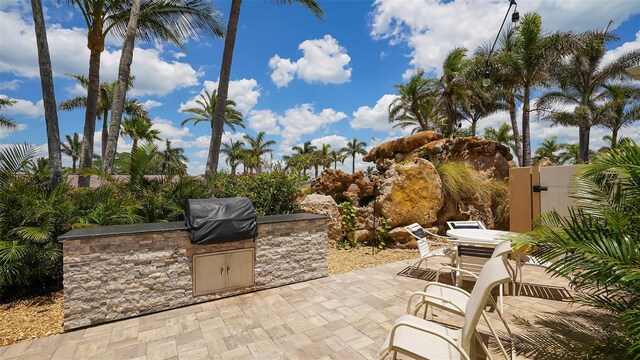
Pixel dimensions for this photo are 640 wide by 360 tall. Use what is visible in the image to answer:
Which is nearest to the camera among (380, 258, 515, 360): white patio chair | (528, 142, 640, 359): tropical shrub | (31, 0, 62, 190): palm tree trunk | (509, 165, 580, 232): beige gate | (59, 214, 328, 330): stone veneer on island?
(380, 258, 515, 360): white patio chair

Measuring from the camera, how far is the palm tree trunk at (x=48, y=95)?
5.75 m

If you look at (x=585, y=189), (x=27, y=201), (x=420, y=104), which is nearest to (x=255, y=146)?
(x=420, y=104)

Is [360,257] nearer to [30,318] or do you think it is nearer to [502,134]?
[30,318]

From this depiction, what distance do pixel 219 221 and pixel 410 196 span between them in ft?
17.8

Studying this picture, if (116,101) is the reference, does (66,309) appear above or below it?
below

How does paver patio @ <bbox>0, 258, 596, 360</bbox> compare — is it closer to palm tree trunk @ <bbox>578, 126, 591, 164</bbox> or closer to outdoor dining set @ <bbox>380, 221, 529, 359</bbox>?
outdoor dining set @ <bbox>380, 221, 529, 359</bbox>

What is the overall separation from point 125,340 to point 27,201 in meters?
3.28

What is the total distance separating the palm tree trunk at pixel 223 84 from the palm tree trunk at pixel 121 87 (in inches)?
98.4

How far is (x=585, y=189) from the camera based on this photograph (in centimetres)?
314

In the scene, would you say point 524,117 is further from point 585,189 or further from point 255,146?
point 255,146

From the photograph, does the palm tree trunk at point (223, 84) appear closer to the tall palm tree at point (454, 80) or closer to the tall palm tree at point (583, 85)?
the tall palm tree at point (454, 80)

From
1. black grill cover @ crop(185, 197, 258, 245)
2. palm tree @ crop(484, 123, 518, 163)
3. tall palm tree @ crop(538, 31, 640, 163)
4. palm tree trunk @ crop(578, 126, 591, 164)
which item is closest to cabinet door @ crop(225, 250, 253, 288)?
black grill cover @ crop(185, 197, 258, 245)

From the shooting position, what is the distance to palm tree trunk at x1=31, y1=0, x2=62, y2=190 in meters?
5.75

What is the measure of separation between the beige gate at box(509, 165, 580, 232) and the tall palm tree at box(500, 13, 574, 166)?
39.8ft
